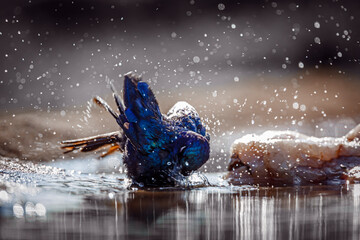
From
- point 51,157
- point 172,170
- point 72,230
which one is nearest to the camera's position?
point 72,230

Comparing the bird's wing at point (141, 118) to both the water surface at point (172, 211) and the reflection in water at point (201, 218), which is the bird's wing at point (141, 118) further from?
the reflection in water at point (201, 218)

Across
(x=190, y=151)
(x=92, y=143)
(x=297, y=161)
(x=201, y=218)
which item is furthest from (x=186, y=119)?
(x=201, y=218)

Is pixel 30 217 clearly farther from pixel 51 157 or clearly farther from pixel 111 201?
pixel 51 157

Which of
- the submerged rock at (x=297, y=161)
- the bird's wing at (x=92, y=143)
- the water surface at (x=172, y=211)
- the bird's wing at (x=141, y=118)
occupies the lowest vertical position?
the water surface at (x=172, y=211)

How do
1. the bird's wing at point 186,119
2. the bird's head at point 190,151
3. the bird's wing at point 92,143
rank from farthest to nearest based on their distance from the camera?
the bird's wing at point 92,143 → the bird's wing at point 186,119 → the bird's head at point 190,151

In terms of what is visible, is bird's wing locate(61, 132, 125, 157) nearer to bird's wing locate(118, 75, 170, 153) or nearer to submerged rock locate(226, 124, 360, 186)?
bird's wing locate(118, 75, 170, 153)

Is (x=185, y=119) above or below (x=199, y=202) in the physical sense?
above

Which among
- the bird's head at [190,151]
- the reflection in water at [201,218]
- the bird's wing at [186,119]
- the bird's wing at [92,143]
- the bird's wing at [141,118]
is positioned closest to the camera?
the reflection in water at [201,218]

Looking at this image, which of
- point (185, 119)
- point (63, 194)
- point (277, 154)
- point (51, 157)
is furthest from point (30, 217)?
point (51, 157)

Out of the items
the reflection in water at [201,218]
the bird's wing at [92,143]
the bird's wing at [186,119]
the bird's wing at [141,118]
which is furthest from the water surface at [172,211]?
the bird's wing at [92,143]
